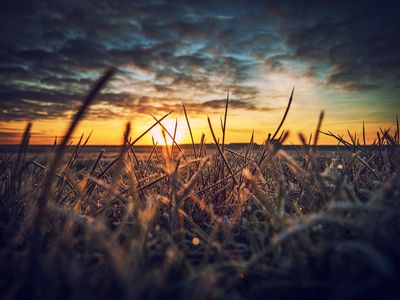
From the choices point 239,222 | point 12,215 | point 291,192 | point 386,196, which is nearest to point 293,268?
point 239,222

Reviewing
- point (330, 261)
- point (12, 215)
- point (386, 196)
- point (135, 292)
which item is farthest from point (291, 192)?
point (12, 215)

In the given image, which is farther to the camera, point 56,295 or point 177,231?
point 177,231

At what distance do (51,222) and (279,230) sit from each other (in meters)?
0.91

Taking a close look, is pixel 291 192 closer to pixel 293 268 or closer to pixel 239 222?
pixel 239 222

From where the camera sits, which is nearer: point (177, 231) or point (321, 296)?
point (321, 296)

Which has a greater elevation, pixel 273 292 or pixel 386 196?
pixel 386 196

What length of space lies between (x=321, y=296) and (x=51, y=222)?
40.4 inches

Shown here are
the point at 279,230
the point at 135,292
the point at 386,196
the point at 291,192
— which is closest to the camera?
the point at 135,292

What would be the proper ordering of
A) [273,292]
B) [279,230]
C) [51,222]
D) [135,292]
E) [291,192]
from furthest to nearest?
[291,192] → [51,222] → [279,230] → [273,292] → [135,292]

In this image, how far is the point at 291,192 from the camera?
4.88ft

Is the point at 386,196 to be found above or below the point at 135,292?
above

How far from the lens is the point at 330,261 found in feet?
2.30

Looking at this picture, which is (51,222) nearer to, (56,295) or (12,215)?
(12,215)

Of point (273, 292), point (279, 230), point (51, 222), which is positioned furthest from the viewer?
point (51, 222)
